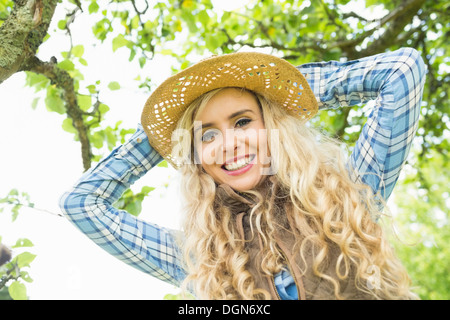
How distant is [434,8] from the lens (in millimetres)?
3799

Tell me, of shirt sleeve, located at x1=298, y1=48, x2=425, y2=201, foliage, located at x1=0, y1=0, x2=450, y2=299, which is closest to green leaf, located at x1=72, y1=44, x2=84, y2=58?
foliage, located at x1=0, y1=0, x2=450, y2=299

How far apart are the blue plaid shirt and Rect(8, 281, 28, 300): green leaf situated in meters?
0.52

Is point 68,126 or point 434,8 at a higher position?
point 434,8

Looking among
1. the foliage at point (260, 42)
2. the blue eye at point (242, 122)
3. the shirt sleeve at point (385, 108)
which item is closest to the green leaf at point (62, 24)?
the foliage at point (260, 42)

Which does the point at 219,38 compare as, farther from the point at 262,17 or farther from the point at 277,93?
the point at 277,93

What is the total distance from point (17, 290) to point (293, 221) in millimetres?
1446

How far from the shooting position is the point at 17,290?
2021 millimetres

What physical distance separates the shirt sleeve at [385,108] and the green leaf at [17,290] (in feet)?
5.65

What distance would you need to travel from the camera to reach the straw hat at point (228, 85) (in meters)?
1.77

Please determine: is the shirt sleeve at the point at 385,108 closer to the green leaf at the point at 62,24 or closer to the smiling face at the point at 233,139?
the smiling face at the point at 233,139

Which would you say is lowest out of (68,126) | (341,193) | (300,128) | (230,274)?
(230,274)

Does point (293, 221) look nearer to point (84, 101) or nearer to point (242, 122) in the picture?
point (242, 122)
